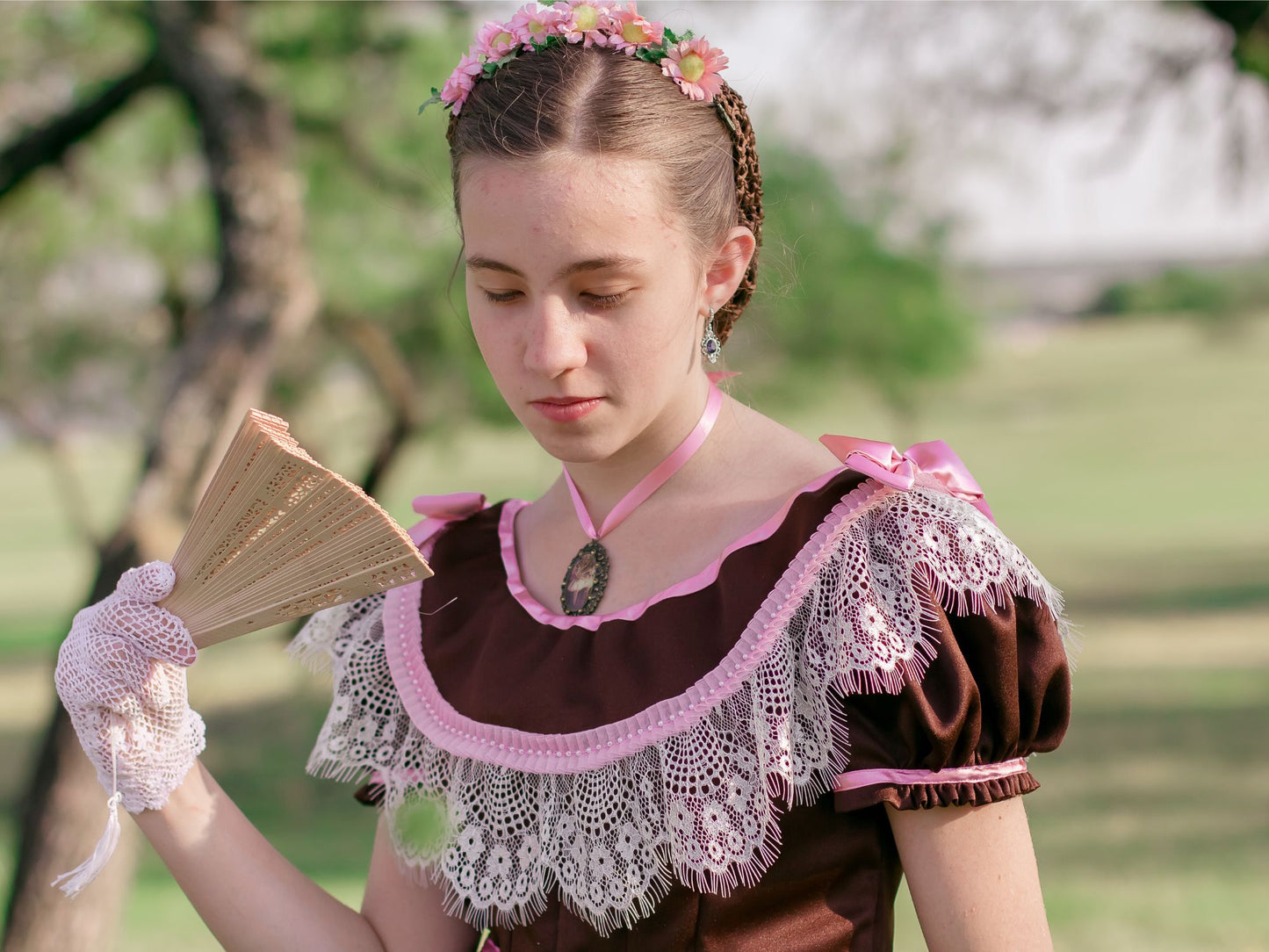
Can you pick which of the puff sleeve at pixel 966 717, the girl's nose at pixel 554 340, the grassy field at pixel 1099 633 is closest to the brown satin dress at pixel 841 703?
the puff sleeve at pixel 966 717

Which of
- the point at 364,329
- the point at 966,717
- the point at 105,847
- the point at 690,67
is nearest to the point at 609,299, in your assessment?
the point at 690,67

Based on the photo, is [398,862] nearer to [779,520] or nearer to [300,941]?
[300,941]

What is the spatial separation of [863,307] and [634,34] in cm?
776

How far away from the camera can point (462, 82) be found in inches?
56.6

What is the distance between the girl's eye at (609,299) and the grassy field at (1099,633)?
6.74 ft

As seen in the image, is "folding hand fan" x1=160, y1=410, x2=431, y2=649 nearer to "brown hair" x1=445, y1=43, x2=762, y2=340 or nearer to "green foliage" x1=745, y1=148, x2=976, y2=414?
"brown hair" x1=445, y1=43, x2=762, y2=340

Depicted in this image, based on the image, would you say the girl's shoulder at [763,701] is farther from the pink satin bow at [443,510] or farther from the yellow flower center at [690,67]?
the yellow flower center at [690,67]

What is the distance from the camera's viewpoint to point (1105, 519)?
1775 cm

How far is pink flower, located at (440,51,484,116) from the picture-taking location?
143 centimetres

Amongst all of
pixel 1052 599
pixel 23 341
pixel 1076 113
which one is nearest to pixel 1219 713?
pixel 1076 113

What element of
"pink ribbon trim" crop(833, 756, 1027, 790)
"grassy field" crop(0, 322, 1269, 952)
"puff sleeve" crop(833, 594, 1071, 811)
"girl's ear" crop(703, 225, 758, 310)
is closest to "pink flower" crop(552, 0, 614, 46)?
"girl's ear" crop(703, 225, 758, 310)

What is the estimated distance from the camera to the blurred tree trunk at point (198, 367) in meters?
3.41

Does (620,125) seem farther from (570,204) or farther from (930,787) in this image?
(930,787)

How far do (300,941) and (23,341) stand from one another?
8.68 meters
